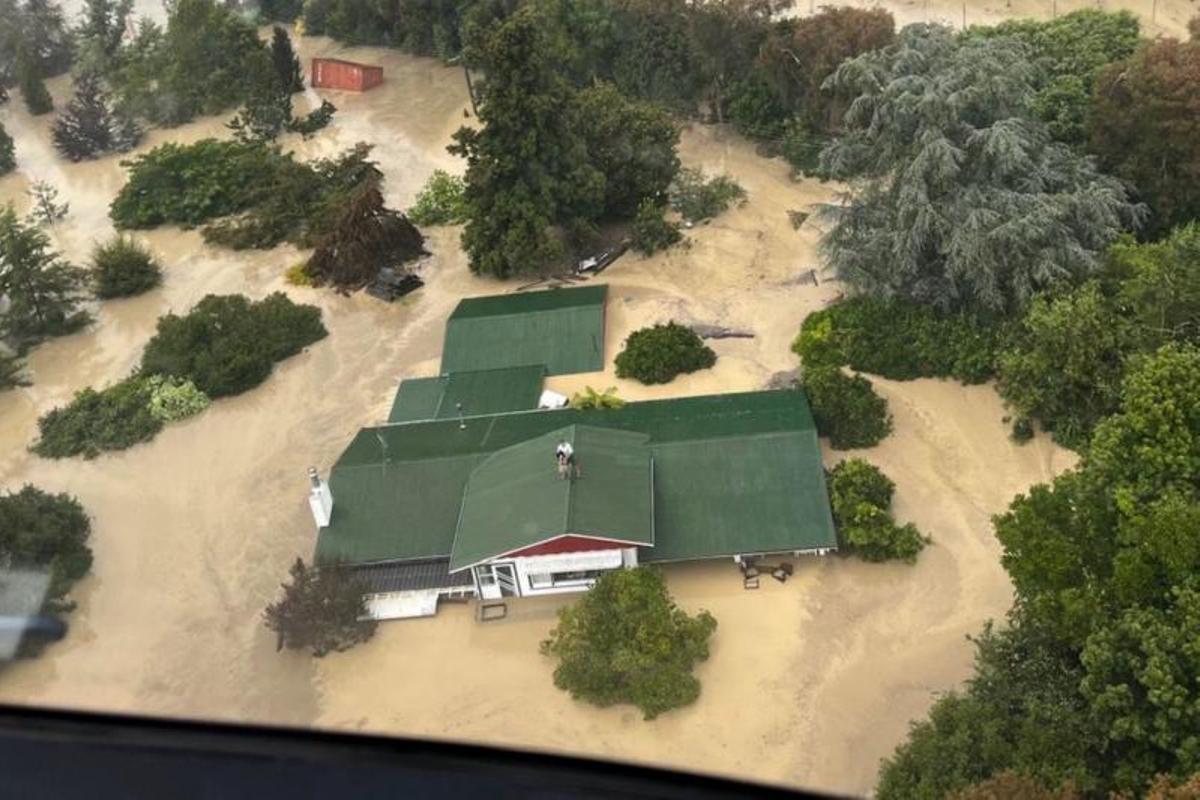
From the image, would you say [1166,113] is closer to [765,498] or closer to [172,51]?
[765,498]

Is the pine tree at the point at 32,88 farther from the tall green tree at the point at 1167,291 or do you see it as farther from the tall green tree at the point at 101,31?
the tall green tree at the point at 1167,291

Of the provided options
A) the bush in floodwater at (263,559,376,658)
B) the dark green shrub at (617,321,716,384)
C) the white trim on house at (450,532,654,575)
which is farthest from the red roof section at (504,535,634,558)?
the dark green shrub at (617,321,716,384)

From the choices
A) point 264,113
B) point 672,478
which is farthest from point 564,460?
point 264,113

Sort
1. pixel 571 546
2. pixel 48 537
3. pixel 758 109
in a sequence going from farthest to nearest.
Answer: pixel 758 109 < pixel 48 537 < pixel 571 546

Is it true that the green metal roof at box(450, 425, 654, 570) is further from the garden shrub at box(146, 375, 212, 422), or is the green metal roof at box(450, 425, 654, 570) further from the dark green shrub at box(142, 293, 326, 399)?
the garden shrub at box(146, 375, 212, 422)

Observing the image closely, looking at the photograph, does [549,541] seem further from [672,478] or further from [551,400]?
[551,400]

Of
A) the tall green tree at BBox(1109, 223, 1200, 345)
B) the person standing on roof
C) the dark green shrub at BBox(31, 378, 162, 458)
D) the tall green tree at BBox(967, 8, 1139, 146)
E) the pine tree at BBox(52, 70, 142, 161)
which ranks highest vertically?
the tall green tree at BBox(967, 8, 1139, 146)
